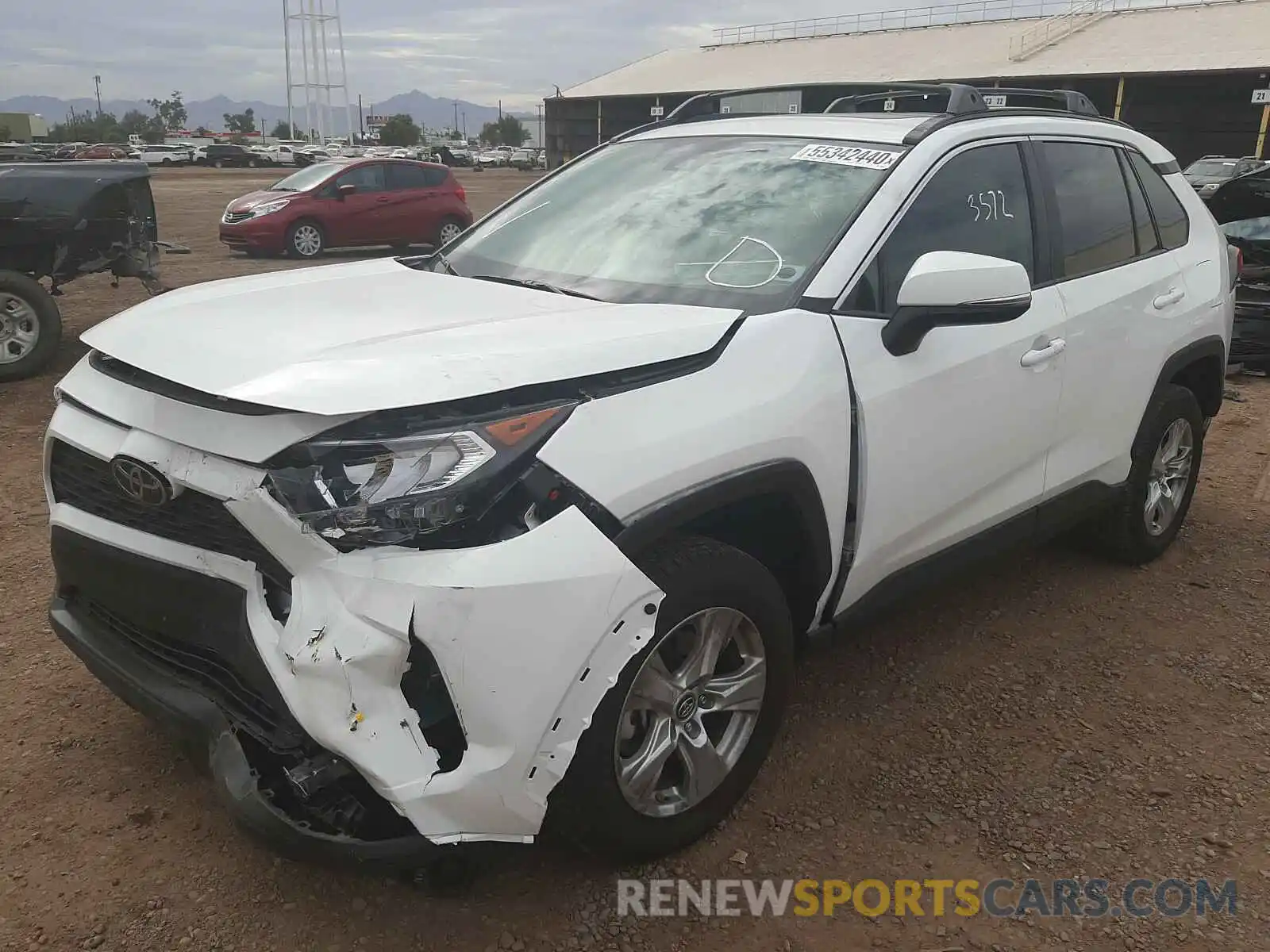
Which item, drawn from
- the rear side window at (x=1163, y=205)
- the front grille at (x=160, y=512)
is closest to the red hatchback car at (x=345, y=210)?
the rear side window at (x=1163, y=205)

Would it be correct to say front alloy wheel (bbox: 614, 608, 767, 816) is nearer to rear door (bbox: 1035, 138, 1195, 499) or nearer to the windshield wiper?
the windshield wiper

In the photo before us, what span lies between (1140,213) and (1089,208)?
45 centimetres


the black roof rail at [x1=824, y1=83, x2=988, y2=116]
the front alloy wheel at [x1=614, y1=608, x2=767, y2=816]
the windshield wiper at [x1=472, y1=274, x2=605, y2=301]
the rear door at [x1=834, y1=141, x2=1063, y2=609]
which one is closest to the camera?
the front alloy wheel at [x1=614, y1=608, x2=767, y2=816]

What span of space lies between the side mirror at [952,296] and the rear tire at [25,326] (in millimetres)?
6809

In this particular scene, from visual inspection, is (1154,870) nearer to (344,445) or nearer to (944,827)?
(944,827)

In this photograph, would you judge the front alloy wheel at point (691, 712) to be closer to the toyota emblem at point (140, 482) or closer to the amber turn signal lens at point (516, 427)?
the amber turn signal lens at point (516, 427)

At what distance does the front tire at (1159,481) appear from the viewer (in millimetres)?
4055

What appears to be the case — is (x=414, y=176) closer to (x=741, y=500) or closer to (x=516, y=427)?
(x=741, y=500)

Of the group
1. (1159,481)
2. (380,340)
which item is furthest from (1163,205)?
(380,340)

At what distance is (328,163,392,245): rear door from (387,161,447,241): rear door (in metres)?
0.13

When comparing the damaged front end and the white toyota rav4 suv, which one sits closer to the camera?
the white toyota rav4 suv

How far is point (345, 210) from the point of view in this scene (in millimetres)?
15438

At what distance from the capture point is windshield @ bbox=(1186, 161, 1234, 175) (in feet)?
70.0

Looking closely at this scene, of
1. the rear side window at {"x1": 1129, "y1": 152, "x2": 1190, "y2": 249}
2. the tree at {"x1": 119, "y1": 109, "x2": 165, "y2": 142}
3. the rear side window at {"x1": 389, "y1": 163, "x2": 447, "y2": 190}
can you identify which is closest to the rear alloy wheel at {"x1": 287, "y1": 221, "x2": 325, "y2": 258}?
the rear side window at {"x1": 389, "y1": 163, "x2": 447, "y2": 190}
